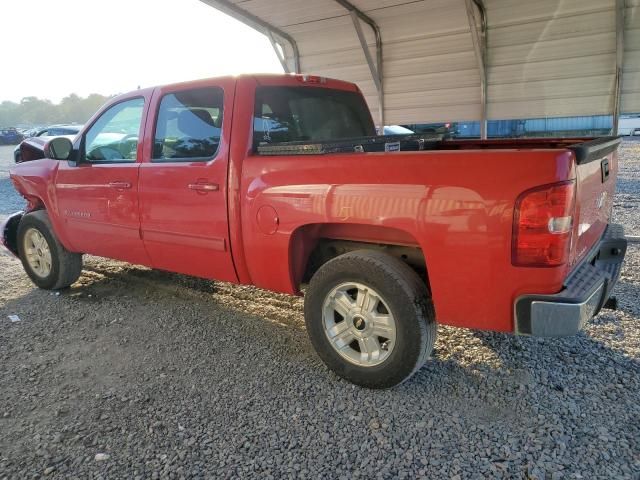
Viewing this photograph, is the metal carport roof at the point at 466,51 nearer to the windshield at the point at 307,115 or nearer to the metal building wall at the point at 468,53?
the metal building wall at the point at 468,53

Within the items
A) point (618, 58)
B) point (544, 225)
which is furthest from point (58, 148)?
point (618, 58)

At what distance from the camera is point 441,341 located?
12.3ft

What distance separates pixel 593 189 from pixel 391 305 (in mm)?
1350

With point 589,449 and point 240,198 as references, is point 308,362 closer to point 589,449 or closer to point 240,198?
point 240,198

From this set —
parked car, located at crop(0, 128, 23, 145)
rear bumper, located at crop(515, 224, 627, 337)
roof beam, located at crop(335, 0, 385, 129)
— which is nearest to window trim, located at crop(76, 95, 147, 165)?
rear bumper, located at crop(515, 224, 627, 337)

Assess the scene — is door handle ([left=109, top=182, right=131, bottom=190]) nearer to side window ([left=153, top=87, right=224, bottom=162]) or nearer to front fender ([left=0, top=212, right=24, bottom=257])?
side window ([left=153, top=87, right=224, bottom=162])

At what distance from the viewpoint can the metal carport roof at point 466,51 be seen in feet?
20.6

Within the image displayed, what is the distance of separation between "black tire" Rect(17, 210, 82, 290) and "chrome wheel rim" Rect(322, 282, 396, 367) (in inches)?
129

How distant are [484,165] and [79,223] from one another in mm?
3837

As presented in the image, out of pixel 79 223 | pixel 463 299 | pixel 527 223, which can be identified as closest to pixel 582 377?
pixel 463 299

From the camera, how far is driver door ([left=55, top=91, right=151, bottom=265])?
4203mm

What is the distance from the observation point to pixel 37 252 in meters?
5.35

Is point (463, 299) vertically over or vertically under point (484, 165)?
under

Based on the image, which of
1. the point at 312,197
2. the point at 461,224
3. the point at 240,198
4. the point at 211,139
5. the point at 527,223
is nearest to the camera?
the point at 527,223
